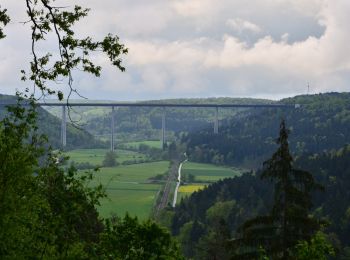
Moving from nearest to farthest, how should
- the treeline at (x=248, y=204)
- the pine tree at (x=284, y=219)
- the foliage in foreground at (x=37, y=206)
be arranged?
the foliage in foreground at (x=37, y=206), the pine tree at (x=284, y=219), the treeline at (x=248, y=204)

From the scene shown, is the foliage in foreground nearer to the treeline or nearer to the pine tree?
the pine tree

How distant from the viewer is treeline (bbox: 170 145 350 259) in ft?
396

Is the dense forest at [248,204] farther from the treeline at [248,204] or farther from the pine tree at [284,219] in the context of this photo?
the pine tree at [284,219]

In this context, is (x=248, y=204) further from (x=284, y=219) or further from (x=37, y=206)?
(x=37, y=206)

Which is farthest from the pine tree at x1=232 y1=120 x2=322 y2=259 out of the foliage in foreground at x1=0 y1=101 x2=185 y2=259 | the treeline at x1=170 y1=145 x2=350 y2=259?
the treeline at x1=170 y1=145 x2=350 y2=259

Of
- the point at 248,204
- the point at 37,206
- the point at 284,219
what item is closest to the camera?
the point at 37,206

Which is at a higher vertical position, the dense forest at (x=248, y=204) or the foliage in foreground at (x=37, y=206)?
the foliage in foreground at (x=37, y=206)

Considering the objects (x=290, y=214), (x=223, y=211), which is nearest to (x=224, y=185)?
(x=223, y=211)

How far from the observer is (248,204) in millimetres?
156125

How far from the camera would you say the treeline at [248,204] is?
12081cm

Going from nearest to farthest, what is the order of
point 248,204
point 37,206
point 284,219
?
1. point 37,206
2. point 284,219
3. point 248,204

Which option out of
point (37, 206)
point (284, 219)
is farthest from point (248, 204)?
point (37, 206)

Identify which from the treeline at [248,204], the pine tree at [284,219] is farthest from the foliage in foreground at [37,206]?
the treeline at [248,204]

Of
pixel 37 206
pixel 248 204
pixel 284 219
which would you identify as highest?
pixel 37 206
